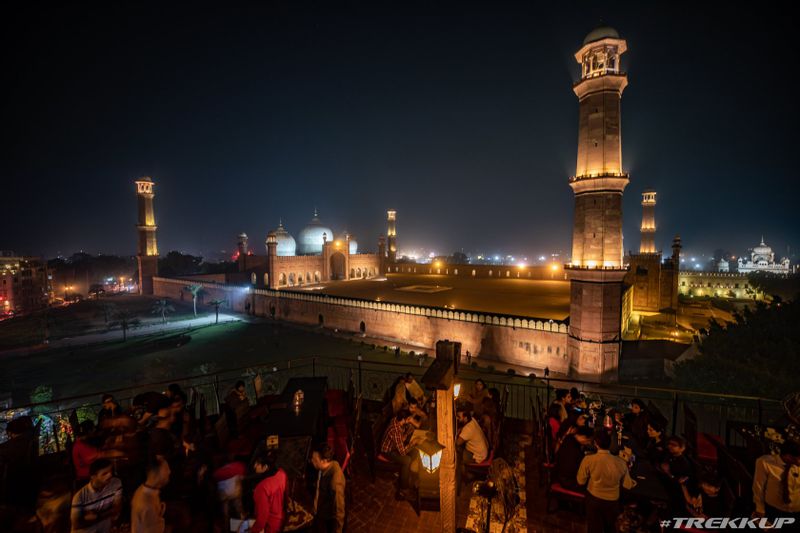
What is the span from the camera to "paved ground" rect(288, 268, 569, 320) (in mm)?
22266

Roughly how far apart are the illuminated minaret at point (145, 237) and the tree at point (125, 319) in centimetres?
995

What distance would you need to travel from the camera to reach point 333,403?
752 cm

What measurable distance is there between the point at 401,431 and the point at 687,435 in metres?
4.88

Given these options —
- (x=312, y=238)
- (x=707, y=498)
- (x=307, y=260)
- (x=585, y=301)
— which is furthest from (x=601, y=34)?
(x=312, y=238)

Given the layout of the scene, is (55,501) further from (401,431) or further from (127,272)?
(127,272)

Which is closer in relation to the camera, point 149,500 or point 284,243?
point 149,500

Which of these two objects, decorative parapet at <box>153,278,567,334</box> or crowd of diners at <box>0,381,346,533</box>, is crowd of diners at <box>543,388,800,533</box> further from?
decorative parapet at <box>153,278,567,334</box>

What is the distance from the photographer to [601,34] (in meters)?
14.9

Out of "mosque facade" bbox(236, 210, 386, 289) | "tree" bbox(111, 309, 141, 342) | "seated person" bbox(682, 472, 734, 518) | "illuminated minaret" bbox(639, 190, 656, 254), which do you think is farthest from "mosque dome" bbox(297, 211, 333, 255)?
"seated person" bbox(682, 472, 734, 518)

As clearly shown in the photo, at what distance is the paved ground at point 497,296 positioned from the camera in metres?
22.3

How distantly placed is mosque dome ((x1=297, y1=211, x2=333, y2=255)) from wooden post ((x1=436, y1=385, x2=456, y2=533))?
154 feet

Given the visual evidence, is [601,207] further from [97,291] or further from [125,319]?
[97,291]

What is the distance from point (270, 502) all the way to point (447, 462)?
2.21m

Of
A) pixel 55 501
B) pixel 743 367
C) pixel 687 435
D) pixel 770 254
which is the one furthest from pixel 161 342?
pixel 770 254
